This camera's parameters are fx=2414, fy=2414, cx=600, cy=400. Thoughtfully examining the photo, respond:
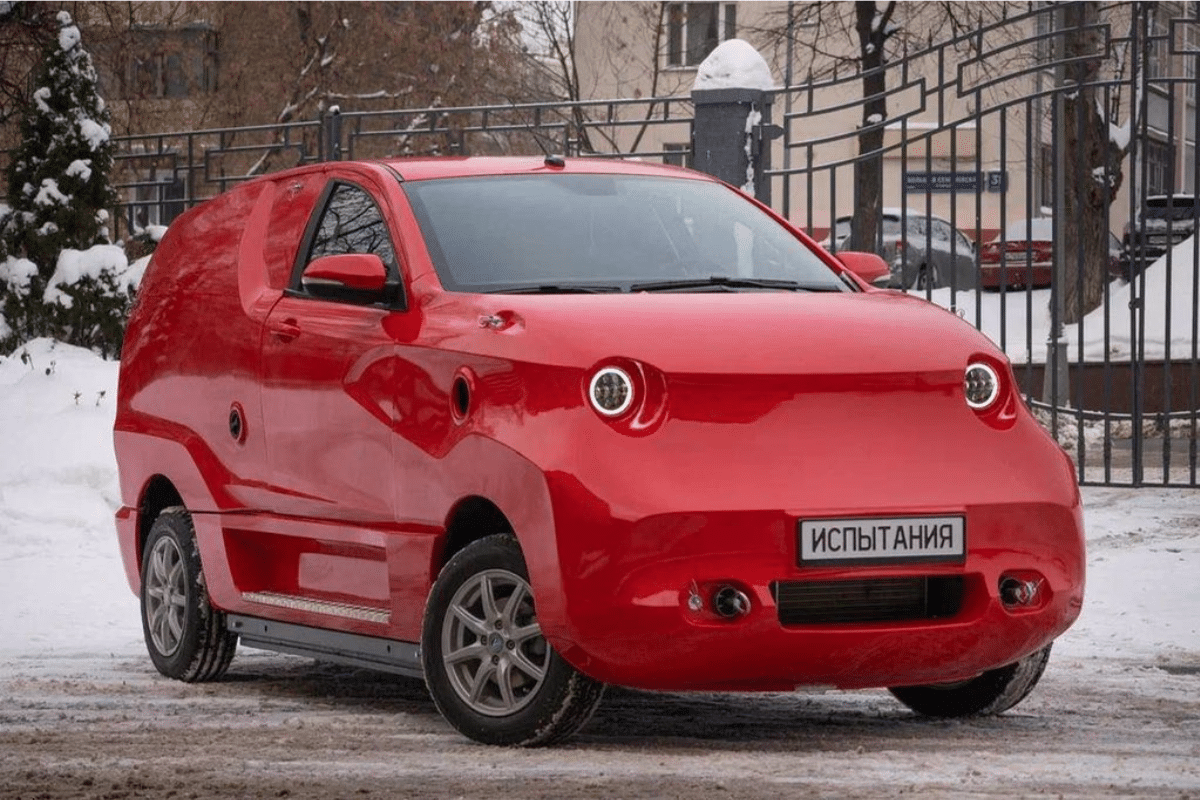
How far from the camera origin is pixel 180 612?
27.4ft

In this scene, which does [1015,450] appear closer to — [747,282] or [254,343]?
[747,282]

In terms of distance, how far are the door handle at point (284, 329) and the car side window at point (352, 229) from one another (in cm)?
31

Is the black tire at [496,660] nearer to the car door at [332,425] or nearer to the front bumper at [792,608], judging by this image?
the front bumper at [792,608]

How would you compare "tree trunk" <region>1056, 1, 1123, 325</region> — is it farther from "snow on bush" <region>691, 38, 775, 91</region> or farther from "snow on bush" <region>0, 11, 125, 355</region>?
"snow on bush" <region>0, 11, 125, 355</region>

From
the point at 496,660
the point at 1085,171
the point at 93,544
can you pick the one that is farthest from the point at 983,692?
the point at 1085,171

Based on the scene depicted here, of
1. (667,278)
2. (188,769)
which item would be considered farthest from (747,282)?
(188,769)

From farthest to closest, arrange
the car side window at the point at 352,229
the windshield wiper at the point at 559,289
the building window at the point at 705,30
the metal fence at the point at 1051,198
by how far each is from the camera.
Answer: the building window at the point at 705,30 → the metal fence at the point at 1051,198 → the car side window at the point at 352,229 → the windshield wiper at the point at 559,289

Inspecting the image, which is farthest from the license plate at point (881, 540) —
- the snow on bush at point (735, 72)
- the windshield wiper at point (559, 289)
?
the snow on bush at point (735, 72)

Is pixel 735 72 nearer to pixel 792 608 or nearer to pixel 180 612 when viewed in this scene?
pixel 180 612

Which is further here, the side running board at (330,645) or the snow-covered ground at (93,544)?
the snow-covered ground at (93,544)

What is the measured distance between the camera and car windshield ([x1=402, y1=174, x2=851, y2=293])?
7.08 meters

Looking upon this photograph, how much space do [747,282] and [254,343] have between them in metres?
1.65

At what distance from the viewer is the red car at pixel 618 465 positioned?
606 cm

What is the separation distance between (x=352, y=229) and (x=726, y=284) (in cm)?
129
